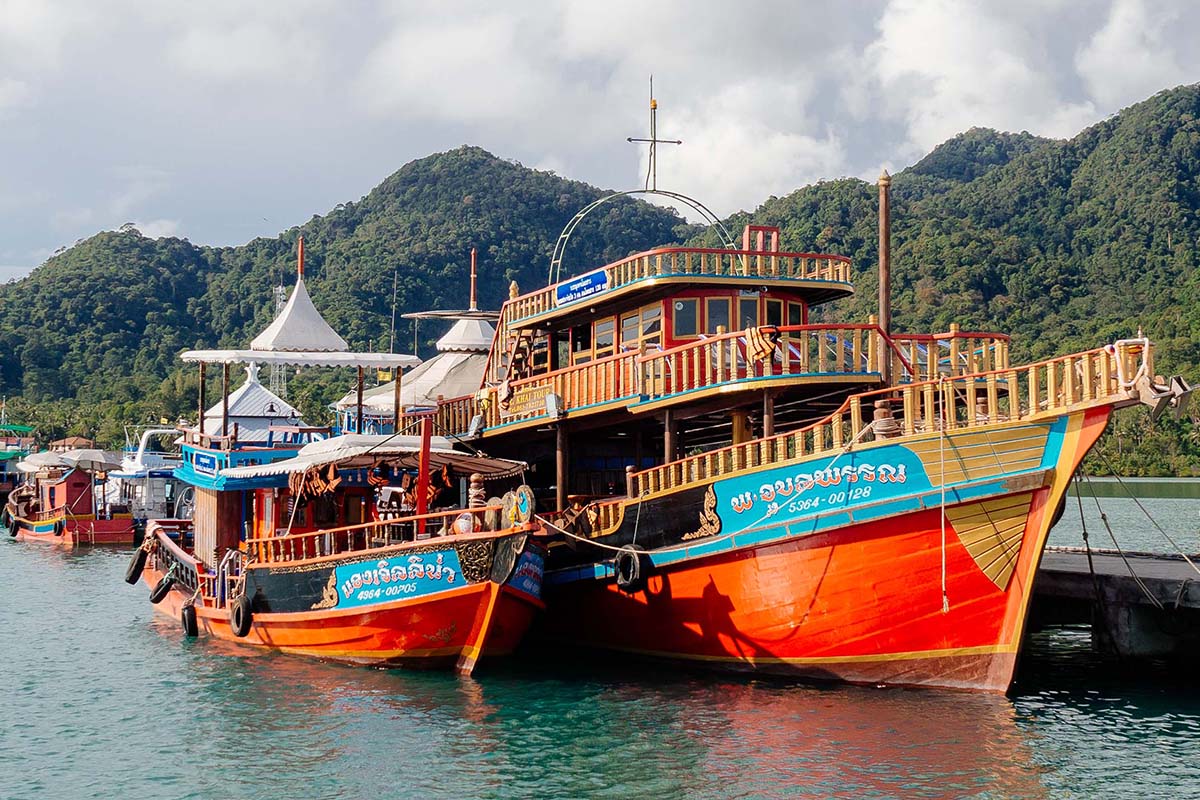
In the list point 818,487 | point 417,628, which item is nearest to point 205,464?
point 417,628

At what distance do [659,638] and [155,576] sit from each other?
12310 millimetres

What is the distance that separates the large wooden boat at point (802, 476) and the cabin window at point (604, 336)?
0.04 meters

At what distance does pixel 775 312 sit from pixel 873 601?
6.08 m

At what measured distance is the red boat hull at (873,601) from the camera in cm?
1544

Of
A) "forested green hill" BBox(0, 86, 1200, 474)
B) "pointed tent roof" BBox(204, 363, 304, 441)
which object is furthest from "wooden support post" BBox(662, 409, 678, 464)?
"forested green hill" BBox(0, 86, 1200, 474)

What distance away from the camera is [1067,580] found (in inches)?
811

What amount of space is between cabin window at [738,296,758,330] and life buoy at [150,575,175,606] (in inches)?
472

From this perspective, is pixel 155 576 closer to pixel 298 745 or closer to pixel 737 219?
pixel 298 745

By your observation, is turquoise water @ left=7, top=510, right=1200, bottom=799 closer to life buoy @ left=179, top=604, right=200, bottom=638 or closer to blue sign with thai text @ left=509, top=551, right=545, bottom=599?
blue sign with thai text @ left=509, top=551, right=545, bottom=599

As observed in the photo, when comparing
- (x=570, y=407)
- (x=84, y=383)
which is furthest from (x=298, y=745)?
(x=84, y=383)

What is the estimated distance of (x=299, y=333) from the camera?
26.6 meters

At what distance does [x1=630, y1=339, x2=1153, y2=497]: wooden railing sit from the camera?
46.8ft

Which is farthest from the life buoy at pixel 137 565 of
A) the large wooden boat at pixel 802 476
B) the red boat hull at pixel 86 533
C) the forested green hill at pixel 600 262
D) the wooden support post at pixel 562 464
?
the forested green hill at pixel 600 262

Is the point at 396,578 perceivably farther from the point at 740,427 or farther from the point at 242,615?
the point at 740,427
